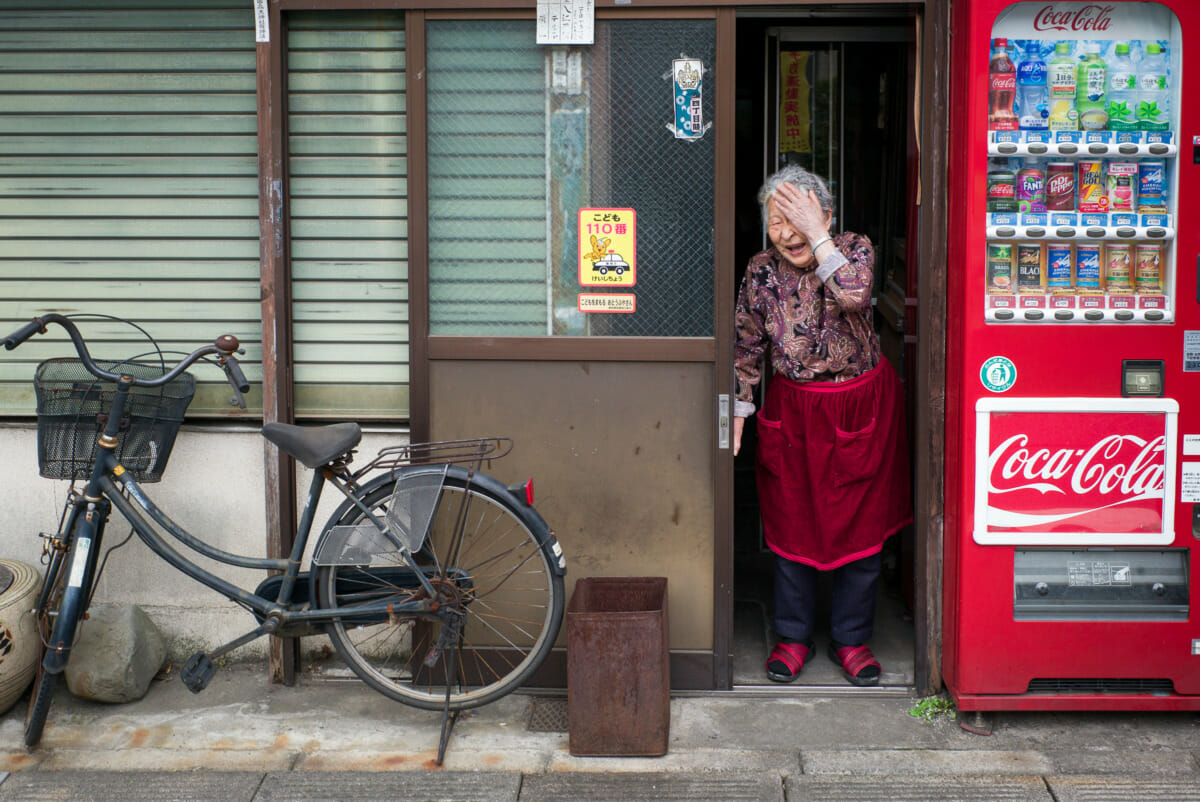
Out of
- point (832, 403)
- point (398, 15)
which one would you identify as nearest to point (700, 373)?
point (832, 403)

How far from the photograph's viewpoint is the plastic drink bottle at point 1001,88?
174 inches

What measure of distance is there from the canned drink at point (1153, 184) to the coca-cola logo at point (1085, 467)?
858mm

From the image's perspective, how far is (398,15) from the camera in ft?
16.0

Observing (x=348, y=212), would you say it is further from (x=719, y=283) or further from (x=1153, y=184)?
(x=1153, y=184)

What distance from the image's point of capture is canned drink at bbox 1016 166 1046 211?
4.46 m

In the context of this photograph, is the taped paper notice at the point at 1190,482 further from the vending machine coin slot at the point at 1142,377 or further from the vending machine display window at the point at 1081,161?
the vending machine display window at the point at 1081,161

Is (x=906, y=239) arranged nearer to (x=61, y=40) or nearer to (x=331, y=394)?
(x=331, y=394)

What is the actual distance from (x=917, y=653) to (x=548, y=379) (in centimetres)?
190

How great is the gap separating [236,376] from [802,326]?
2243 mm

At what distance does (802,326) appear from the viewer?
4910 mm

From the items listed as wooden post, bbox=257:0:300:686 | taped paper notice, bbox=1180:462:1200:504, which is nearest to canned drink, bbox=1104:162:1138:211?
taped paper notice, bbox=1180:462:1200:504

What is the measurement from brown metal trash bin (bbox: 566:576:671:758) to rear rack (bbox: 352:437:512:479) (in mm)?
722

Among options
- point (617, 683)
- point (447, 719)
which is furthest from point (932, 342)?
point (447, 719)

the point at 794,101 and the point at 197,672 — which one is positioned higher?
the point at 794,101
